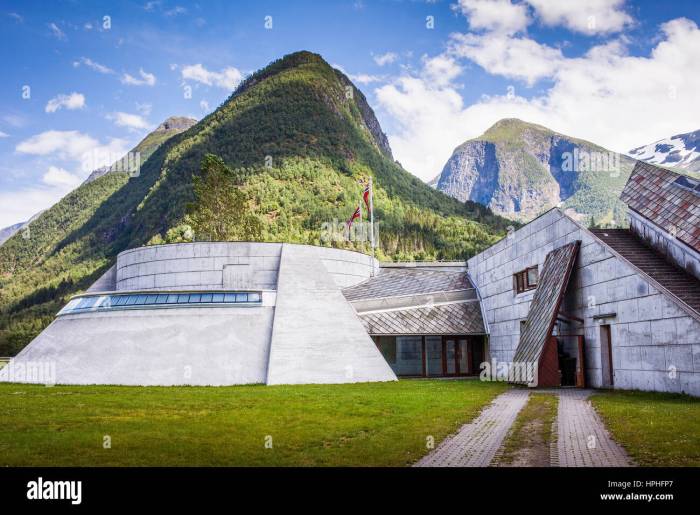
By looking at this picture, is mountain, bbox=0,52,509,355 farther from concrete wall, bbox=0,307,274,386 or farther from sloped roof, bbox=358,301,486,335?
concrete wall, bbox=0,307,274,386

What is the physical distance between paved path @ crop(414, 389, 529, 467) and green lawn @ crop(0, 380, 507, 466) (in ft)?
1.23

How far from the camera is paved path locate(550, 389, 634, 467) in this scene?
976 cm

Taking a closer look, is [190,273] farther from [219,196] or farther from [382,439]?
[382,439]

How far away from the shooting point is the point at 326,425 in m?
14.1

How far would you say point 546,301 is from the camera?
86.2 feet

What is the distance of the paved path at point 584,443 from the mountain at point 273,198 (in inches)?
2701

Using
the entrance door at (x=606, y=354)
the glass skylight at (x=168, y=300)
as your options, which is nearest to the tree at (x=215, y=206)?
the glass skylight at (x=168, y=300)

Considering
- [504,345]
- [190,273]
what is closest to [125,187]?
[190,273]

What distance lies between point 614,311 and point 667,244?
337 centimetres

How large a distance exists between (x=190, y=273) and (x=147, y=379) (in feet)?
31.1

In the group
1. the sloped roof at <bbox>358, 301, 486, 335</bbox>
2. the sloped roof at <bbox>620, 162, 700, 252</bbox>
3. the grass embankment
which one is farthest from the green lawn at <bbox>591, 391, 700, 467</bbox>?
the sloped roof at <bbox>358, 301, 486, 335</bbox>

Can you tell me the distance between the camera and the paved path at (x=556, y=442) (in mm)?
9898

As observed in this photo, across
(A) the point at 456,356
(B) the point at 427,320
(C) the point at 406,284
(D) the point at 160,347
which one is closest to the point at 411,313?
(B) the point at 427,320

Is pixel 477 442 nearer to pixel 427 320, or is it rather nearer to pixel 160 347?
pixel 160 347
